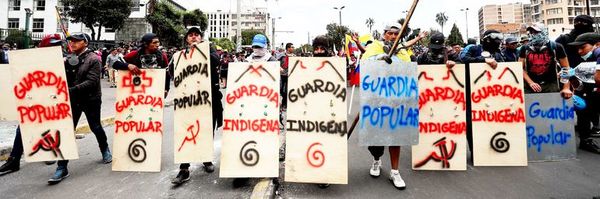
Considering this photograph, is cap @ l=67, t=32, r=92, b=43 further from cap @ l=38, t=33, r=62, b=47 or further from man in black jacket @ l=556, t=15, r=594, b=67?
man in black jacket @ l=556, t=15, r=594, b=67

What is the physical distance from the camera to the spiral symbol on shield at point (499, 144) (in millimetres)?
3824

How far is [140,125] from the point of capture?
Answer: 3.79 meters

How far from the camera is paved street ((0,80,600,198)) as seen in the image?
3490 mm

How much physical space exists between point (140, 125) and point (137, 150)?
275mm

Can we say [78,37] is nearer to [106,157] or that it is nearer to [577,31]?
[106,157]

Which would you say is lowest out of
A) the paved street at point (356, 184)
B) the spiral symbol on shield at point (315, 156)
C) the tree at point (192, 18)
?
the paved street at point (356, 184)

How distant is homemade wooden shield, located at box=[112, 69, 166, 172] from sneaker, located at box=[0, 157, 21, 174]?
5.22 ft

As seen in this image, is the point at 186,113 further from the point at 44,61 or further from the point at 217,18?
the point at 217,18

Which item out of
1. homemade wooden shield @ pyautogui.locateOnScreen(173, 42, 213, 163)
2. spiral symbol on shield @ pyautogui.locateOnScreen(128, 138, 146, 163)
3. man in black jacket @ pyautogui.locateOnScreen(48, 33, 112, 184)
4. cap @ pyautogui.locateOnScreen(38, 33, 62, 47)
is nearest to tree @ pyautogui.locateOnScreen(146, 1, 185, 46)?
cap @ pyautogui.locateOnScreen(38, 33, 62, 47)

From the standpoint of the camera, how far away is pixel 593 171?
4133 millimetres

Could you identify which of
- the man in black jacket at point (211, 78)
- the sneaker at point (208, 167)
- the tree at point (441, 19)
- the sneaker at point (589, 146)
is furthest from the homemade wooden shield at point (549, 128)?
the tree at point (441, 19)

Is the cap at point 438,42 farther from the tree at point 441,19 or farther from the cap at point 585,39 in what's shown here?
the tree at point 441,19

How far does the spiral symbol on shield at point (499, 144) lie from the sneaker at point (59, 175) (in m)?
4.90

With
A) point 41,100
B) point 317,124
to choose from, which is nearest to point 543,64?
point 317,124
